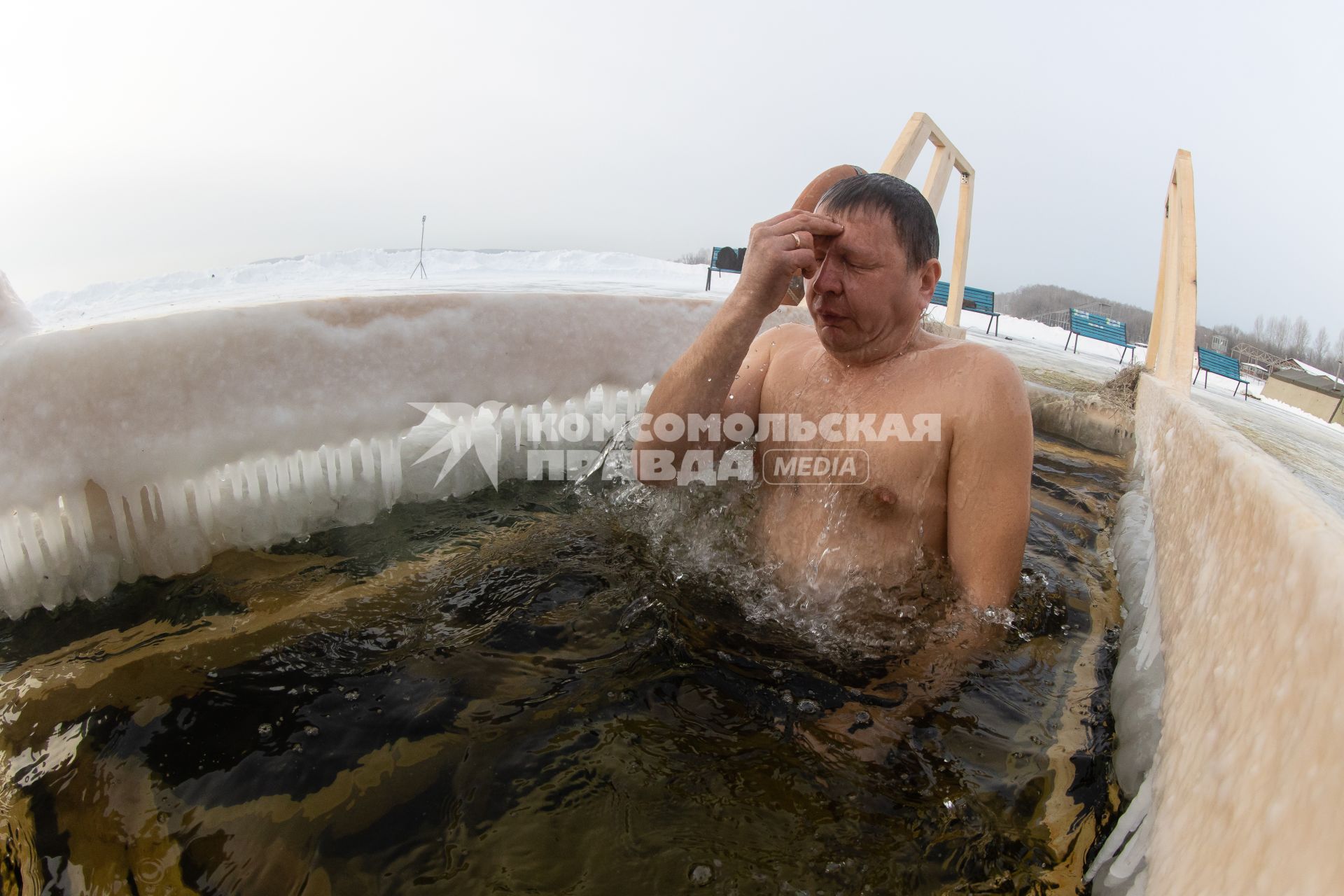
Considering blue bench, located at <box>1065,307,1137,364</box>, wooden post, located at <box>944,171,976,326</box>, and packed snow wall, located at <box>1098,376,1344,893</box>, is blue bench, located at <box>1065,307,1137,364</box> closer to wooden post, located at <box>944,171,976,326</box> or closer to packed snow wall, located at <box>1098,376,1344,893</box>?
wooden post, located at <box>944,171,976,326</box>

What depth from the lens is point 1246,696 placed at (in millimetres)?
667

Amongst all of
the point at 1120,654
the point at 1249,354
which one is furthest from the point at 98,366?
the point at 1249,354

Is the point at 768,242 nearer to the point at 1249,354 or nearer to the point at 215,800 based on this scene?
the point at 215,800

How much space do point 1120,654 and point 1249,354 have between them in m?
13.7

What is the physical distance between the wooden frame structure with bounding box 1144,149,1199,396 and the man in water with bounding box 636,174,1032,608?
284 centimetres

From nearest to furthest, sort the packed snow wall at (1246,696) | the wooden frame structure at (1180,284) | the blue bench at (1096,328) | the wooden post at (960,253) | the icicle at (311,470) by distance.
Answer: the packed snow wall at (1246,696), the icicle at (311,470), the wooden frame structure at (1180,284), the wooden post at (960,253), the blue bench at (1096,328)

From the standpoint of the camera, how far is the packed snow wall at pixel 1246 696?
0.48 metres

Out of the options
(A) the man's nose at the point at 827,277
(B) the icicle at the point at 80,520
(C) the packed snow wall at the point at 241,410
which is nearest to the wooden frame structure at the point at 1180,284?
(A) the man's nose at the point at 827,277

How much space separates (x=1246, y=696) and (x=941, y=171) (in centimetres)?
520

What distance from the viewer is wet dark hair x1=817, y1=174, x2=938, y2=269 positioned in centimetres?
149

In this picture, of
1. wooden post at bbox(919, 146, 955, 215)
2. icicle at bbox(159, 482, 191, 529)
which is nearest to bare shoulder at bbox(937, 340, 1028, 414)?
icicle at bbox(159, 482, 191, 529)

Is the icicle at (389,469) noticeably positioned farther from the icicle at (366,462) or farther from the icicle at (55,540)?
the icicle at (55,540)

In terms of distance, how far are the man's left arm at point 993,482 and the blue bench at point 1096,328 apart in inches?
479

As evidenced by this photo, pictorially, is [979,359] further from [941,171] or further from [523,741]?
[941,171]
